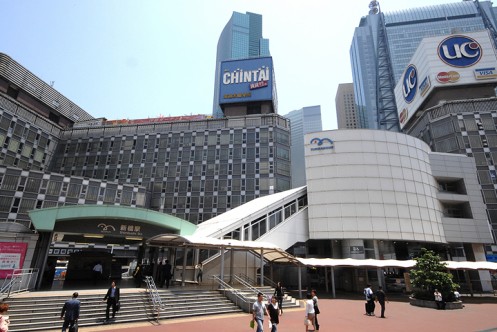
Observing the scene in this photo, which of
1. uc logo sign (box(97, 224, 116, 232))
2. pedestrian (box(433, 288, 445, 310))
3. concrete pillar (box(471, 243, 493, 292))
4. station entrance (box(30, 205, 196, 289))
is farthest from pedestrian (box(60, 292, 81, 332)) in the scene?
concrete pillar (box(471, 243, 493, 292))

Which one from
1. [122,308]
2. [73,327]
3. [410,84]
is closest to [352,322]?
[122,308]

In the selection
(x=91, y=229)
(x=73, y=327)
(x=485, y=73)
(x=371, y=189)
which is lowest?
(x=73, y=327)

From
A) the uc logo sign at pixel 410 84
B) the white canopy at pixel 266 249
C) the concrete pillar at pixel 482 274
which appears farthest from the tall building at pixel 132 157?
the concrete pillar at pixel 482 274

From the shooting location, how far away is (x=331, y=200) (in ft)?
119

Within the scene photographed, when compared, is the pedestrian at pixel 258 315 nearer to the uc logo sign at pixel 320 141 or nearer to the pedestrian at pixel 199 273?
the pedestrian at pixel 199 273

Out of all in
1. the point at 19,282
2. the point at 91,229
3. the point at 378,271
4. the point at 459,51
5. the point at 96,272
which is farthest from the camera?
the point at 459,51

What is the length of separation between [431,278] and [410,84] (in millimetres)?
60404

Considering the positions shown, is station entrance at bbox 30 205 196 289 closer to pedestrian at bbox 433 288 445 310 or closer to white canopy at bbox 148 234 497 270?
white canopy at bbox 148 234 497 270

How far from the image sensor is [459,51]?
200 feet

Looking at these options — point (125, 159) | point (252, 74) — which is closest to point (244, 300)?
point (125, 159)

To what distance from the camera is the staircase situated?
1369 cm

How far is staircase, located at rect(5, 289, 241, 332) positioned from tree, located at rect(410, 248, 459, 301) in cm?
1482

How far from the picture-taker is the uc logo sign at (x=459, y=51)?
60.1m

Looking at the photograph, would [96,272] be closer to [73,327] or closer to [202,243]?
[202,243]
